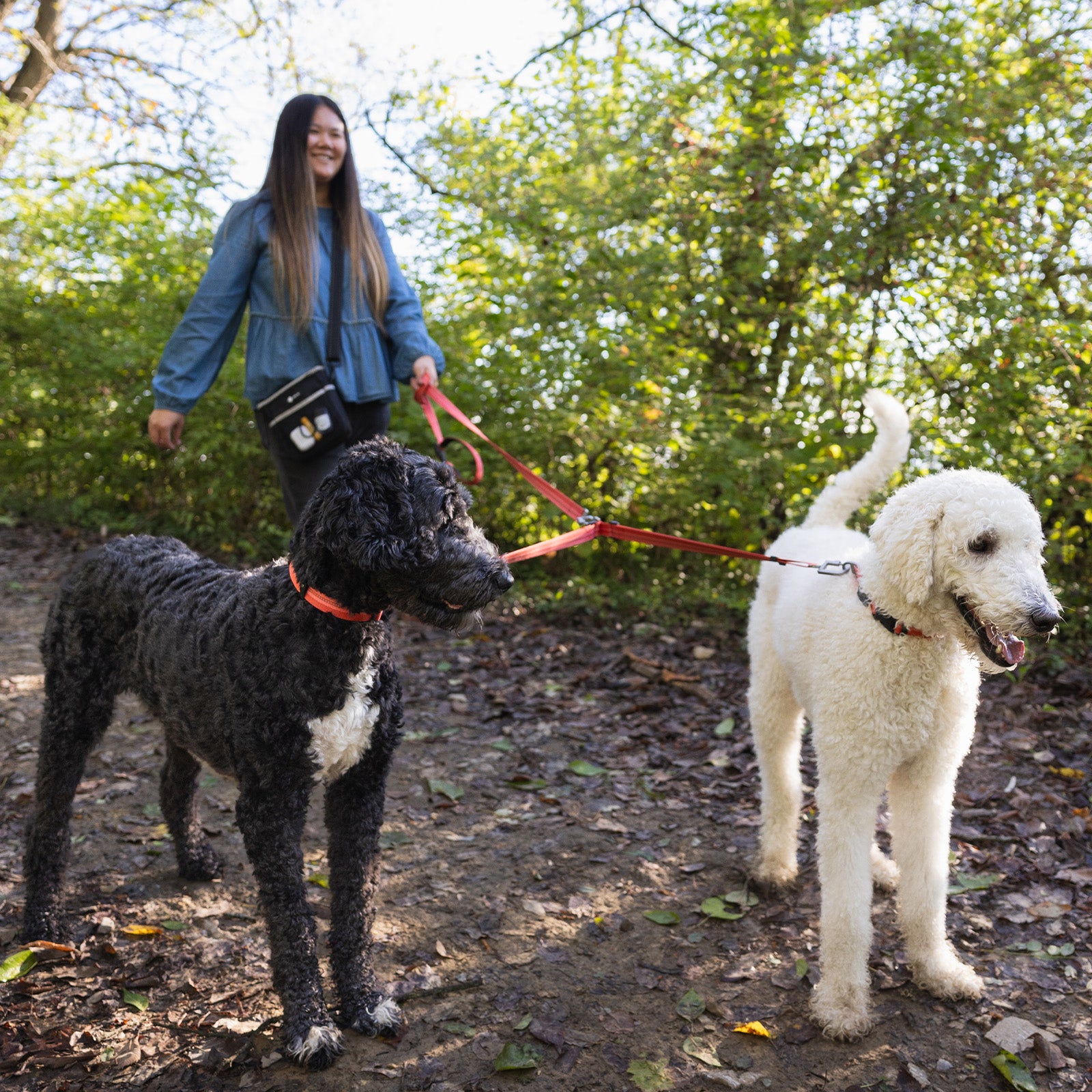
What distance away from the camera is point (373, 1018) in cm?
225

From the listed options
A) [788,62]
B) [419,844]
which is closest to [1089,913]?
[419,844]

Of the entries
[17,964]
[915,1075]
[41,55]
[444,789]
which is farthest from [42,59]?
[915,1075]

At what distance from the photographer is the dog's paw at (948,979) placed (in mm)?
2418

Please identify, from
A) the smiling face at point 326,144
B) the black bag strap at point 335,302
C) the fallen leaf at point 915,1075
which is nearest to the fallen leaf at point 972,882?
the fallen leaf at point 915,1075

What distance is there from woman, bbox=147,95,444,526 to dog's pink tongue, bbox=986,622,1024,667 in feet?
6.86

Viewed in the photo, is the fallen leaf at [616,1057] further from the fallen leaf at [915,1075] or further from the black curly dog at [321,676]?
the fallen leaf at [915,1075]

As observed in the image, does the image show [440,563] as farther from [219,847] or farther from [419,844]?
[219,847]

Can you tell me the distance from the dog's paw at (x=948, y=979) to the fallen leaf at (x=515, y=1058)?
116cm

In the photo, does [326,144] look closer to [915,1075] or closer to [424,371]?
[424,371]

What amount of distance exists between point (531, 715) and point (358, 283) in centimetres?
255

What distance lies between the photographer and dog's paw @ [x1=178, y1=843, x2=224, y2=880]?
2959mm

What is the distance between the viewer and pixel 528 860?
3.20 metres

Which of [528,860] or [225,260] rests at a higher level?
[225,260]

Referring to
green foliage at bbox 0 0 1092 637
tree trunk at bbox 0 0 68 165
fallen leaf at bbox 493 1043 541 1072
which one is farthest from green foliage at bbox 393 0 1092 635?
tree trunk at bbox 0 0 68 165
